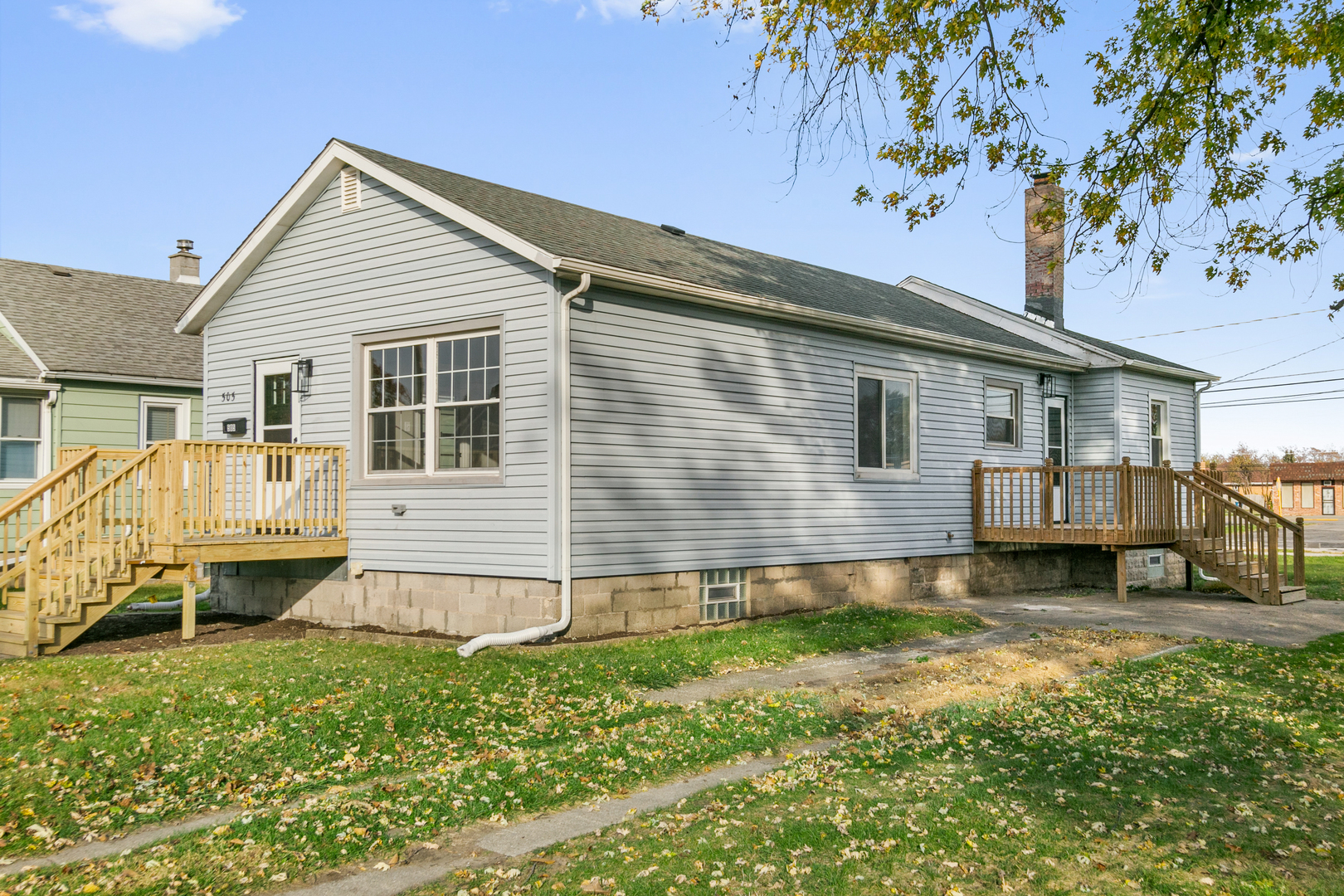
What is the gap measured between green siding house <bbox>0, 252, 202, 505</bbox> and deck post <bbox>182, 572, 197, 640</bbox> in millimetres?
8398

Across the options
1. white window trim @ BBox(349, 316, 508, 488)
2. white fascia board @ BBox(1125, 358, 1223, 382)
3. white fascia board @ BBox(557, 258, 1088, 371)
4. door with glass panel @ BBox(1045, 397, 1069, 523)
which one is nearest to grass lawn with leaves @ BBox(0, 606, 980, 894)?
white window trim @ BBox(349, 316, 508, 488)

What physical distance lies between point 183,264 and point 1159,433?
884 inches

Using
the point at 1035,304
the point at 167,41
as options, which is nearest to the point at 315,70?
the point at 167,41

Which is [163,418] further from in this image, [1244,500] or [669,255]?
[1244,500]

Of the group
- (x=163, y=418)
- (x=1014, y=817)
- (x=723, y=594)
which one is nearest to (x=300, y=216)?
(x=723, y=594)

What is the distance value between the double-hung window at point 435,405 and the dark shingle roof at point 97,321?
9.10m

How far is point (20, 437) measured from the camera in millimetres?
17484

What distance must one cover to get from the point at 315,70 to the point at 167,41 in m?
2.62

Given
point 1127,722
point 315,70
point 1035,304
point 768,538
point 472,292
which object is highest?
point 315,70

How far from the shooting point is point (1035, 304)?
791 inches

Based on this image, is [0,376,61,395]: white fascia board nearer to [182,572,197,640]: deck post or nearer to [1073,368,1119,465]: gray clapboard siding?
[182,572,197,640]: deck post

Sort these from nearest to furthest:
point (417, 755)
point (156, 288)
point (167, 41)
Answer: point (417, 755) < point (167, 41) < point (156, 288)

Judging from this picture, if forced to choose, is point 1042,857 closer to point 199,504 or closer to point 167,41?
point 199,504

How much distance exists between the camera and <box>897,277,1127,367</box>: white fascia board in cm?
1775
